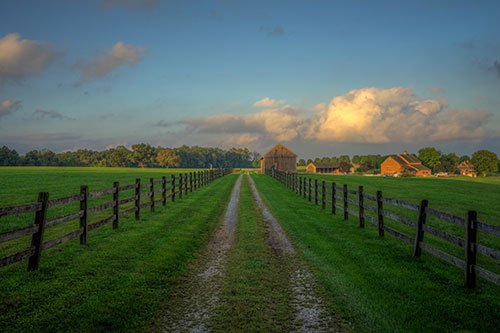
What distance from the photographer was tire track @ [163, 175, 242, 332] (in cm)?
435

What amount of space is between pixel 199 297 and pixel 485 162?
16702cm

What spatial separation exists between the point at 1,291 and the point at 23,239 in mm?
5051

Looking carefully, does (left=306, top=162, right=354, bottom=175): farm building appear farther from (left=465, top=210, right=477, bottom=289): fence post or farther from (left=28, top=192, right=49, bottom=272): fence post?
(left=28, top=192, right=49, bottom=272): fence post

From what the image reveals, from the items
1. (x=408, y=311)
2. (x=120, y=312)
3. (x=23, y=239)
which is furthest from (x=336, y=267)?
(x=23, y=239)

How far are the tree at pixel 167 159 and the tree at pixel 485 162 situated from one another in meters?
146

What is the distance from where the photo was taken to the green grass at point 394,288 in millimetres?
4551

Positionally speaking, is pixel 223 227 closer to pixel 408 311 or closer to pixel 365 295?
pixel 365 295

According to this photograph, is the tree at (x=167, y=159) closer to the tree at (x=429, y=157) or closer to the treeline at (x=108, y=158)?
the treeline at (x=108, y=158)

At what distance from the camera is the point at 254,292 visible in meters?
5.46

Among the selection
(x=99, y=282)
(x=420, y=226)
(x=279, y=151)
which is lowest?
(x=99, y=282)

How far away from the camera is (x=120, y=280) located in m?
6.05

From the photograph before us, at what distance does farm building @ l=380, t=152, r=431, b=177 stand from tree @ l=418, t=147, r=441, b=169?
35.2 meters

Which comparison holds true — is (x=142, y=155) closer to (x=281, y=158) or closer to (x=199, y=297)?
(x=281, y=158)

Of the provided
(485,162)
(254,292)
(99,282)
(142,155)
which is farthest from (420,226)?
(142,155)
